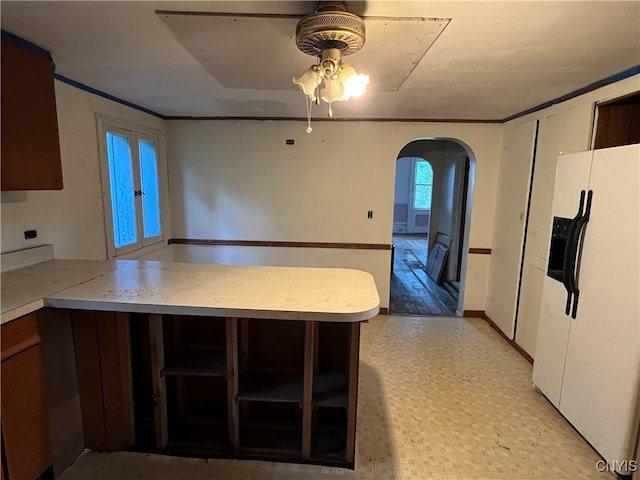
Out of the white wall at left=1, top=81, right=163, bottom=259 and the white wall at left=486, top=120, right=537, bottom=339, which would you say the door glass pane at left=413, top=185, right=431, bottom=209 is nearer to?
the white wall at left=486, top=120, right=537, bottom=339

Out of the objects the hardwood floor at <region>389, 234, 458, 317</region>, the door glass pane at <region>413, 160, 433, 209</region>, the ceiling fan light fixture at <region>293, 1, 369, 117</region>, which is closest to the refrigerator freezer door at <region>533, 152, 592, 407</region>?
the ceiling fan light fixture at <region>293, 1, 369, 117</region>

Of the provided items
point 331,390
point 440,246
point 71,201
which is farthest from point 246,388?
point 440,246

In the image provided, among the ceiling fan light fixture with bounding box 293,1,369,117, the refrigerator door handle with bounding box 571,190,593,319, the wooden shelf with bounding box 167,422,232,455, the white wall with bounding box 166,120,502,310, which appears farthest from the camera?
the white wall with bounding box 166,120,502,310

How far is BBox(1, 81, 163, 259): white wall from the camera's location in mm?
1991

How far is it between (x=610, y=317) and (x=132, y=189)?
144 inches

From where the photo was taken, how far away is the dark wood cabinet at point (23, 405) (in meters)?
1.36

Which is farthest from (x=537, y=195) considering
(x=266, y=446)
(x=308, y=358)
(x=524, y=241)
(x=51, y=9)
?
(x=51, y=9)

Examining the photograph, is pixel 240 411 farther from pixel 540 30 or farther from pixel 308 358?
pixel 540 30

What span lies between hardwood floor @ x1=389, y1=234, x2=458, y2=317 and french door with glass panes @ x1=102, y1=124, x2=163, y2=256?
9.49 feet

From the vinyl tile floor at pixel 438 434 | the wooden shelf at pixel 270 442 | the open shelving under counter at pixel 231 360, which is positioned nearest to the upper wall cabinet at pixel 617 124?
the vinyl tile floor at pixel 438 434

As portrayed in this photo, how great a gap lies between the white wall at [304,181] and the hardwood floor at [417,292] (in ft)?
1.30

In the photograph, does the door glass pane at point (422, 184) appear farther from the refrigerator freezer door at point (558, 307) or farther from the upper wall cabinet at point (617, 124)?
the refrigerator freezer door at point (558, 307)

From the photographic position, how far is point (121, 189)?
3.02 m

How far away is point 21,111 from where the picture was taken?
5.41ft
